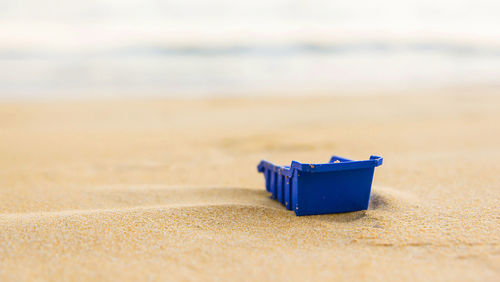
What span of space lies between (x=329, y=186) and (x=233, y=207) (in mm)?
876

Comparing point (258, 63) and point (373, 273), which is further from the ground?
point (258, 63)

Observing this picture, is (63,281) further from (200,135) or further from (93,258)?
(200,135)

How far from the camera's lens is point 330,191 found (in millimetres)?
4117

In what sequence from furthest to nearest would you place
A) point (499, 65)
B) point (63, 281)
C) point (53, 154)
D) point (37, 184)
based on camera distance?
point (499, 65) < point (53, 154) < point (37, 184) < point (63, 281)

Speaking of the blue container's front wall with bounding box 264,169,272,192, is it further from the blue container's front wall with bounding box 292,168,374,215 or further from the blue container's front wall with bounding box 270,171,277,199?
the blue container's front wall with bounding box 292,168,374,215

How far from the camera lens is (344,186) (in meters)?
4.12

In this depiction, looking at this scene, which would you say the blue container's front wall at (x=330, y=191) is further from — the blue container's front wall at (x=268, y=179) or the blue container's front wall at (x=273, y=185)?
the blue container's front wall at (x=268, y=179)

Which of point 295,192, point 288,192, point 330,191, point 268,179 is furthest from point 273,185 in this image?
point 330,191

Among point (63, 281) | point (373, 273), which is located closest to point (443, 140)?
point (373, 273)

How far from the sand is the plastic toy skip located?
0.12 m

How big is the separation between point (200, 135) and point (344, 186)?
5858mm

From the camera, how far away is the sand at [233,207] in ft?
10.3

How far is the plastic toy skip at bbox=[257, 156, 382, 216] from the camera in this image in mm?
3984

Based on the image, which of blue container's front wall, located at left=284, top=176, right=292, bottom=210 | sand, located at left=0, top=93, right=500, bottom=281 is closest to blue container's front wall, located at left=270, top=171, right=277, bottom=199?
sand, located at left=0, top=93, right=500, bottom=281
